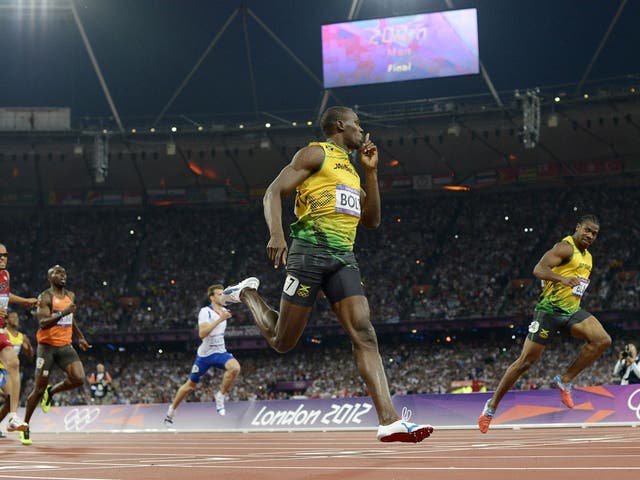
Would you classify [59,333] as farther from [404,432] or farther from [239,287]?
[404,432]

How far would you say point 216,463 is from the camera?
21.8 ft

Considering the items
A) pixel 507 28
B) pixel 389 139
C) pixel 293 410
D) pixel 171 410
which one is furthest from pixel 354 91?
pixel 171 410

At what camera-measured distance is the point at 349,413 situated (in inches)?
733

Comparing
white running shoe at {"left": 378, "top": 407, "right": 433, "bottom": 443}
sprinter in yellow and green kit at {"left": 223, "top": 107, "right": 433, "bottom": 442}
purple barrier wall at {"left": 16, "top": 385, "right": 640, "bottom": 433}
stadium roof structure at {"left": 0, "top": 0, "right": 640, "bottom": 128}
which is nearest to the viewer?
white running shoe at {"left": 378, "top": 407, "right": 433, "bottom": 443}

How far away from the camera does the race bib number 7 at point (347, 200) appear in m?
6.81

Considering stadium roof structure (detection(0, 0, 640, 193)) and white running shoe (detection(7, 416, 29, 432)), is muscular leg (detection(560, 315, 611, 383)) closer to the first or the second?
white running shoe (detection(7, 416, 29, 432))

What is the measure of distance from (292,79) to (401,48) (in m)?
8.22

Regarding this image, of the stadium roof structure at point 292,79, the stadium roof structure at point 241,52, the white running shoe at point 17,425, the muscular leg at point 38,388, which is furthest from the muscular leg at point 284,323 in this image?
the stadium roof structure at point 241,52

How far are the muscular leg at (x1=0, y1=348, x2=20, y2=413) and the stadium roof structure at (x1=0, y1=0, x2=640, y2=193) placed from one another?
28.5m

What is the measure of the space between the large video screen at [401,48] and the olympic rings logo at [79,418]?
65.0 ft

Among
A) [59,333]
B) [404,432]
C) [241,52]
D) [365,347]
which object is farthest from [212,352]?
[241,52]

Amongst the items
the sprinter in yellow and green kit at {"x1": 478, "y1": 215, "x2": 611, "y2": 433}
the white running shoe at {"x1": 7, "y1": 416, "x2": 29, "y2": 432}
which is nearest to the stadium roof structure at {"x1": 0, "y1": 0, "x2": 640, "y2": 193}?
the sprinter in yellow and green kit at {"x1": 478, "y1": 215, "x2": 611, "y2": 433}

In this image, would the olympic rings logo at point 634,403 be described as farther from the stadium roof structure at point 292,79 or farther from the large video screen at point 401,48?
the stadium roof structure at point 292,79

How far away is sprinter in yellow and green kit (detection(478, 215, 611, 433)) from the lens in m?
11.3
